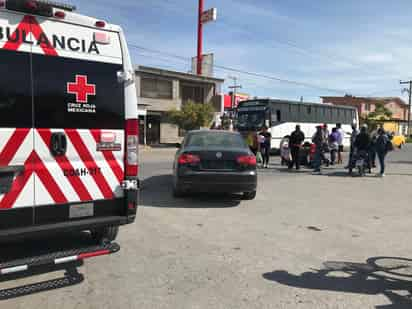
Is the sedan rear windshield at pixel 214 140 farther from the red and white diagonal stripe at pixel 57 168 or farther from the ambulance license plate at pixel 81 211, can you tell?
the ambulance license plate at pixel 81 211

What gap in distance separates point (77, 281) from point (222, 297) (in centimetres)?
153

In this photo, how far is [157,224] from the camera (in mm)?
5949

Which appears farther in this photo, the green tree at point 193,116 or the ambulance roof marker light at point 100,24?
the green tree at point 193,116

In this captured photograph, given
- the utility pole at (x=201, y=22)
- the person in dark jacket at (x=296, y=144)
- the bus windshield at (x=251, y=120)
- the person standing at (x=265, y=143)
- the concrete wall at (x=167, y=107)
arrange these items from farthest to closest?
the utility pole at (x=201, y=22)
the concrete wall at (x=167, y=107)
the bus windshield at (x=251, y=120)
the person standing at (x=265, y=143)
the person in dark jacket at (x=296, y=144)

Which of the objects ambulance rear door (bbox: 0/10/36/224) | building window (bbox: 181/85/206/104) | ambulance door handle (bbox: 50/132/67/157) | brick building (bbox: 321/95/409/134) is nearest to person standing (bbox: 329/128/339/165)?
ambulance door handle (bbox: 50/132/67/157)

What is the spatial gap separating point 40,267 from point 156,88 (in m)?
28.7

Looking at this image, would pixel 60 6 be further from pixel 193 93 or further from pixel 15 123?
pixel 193 93

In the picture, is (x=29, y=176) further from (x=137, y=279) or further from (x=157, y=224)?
(x=157, y=224)

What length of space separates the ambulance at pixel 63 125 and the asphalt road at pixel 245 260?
1.65ft

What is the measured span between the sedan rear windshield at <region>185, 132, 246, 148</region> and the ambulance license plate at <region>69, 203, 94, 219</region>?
3.87 m

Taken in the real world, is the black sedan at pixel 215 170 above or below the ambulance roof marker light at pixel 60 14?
below

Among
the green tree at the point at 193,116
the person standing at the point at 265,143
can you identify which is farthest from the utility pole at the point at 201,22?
the person standing at the point at 265,143

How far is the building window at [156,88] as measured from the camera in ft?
101

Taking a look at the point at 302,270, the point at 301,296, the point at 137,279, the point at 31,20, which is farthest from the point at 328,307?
the point at 31,20
